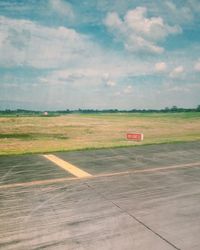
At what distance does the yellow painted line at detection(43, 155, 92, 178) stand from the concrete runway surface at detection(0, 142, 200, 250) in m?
0.05

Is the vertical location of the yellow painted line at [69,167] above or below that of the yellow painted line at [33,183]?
above

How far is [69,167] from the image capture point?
1495 cm

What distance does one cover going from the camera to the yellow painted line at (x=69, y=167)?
1323 cm

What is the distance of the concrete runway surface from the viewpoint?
630cm

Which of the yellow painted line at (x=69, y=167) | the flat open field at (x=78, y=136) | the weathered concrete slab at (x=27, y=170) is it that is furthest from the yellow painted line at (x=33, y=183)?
the flat open field at (x=78, y=136)

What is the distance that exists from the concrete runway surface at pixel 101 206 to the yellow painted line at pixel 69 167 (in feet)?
0.16

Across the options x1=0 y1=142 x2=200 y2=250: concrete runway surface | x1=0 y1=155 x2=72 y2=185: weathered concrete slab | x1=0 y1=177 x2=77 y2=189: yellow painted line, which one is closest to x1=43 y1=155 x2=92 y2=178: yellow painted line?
x1=0 y1=142 x2=200 y2=250: concrete runway surface

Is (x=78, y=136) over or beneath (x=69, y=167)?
beneath

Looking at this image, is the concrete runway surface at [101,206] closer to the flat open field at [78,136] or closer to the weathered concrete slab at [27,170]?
the weathered concrete slab at [27,170]

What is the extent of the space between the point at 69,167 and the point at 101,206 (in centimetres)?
662

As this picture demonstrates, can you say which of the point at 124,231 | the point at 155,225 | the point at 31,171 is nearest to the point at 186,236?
the point at 155,225

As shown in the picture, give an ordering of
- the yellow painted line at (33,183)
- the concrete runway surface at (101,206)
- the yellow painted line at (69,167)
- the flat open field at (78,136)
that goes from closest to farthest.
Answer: the concrete runway surface at (101,206) < the yellow painted line at (33,183) < the yellow painted line at (69,167) < the flat open field at (78,136)

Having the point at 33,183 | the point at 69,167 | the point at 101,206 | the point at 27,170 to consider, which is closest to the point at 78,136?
the point at 69,167

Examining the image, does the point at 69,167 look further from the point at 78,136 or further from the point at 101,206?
the point at 78,136
